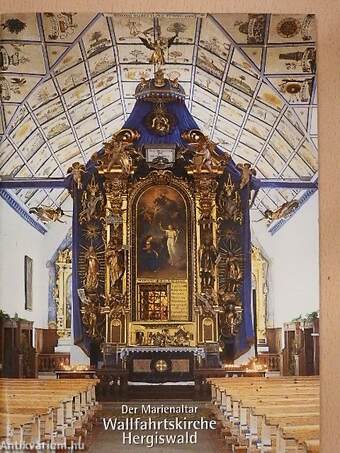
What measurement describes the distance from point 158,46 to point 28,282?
104 centimetres

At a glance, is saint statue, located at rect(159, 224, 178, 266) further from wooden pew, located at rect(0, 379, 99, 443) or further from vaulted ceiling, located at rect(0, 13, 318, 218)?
wooden pew, located at rect(0, 379, 99, 443)

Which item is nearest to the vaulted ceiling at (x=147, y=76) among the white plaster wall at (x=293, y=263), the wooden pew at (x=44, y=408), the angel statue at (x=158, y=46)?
the angel statue at (x=158, y=46)

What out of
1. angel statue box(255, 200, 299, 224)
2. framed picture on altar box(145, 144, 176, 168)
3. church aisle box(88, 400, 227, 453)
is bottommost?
church aisle box(88, 400, 227, 453)

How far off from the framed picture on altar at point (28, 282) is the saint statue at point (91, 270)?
8.3 inches

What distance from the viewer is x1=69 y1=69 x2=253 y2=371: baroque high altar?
3672mm

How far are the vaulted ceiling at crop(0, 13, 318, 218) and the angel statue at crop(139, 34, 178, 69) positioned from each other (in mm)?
17

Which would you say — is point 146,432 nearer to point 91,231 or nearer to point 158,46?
point 91,231

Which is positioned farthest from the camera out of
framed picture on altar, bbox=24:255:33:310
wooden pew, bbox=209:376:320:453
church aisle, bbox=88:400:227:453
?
framed picture on altar, bbox=24:255:33:310

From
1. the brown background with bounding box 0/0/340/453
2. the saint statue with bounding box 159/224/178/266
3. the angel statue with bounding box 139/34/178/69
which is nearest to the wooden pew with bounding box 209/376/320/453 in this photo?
the brown background with bounding box 0/0/340/453

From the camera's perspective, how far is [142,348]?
3.66m

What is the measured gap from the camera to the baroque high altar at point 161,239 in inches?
145

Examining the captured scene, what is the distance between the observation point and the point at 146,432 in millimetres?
3578

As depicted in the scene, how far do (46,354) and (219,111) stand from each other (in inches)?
45.7

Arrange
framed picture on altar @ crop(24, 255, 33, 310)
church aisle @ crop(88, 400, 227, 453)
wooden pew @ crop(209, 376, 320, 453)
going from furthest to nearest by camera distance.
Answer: framed picture on altar @ crop(24, 255, 33, 310) → church aisle @ crop(88, 400, 227, 453) → wooden pew @ crop(209, 376, 320, 453)
